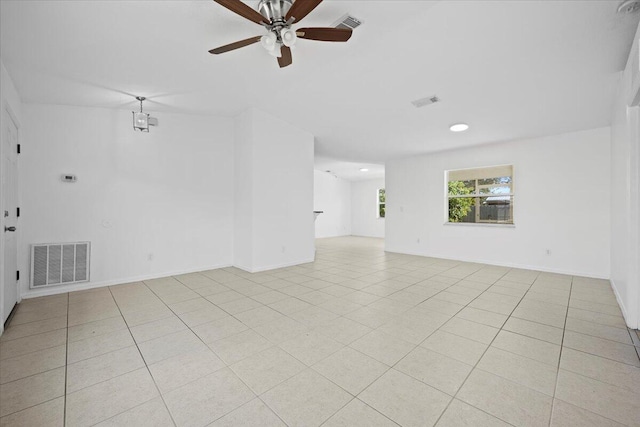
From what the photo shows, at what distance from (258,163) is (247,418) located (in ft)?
12.3

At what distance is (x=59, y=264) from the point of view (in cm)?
348

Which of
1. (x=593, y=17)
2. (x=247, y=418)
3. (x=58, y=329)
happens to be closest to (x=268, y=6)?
(x=593, y=17)

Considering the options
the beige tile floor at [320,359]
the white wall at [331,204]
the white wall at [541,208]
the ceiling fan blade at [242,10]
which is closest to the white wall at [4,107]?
the beige tile floor at [320,359]

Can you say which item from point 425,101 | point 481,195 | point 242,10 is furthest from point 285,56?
point 481,195

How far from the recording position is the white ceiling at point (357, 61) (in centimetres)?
211

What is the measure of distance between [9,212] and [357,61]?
13.1 feet

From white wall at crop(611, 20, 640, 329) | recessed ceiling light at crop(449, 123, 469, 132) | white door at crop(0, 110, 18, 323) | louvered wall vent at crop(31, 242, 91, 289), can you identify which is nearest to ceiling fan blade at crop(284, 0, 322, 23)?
white wall at crop(611, 20, 640, 329)

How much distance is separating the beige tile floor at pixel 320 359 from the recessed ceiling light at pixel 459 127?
2.62 m

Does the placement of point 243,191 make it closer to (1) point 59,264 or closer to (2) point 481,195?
(1) point 59,264

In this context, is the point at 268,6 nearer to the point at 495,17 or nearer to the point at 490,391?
the point at 495,17

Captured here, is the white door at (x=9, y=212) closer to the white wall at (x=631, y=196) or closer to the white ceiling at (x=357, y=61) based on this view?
the white ceiling at (x=357, y=61)

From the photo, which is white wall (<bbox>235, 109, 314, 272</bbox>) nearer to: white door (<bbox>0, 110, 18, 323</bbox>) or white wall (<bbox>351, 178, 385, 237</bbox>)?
white door (<bbox>0, 110, 18, 323</bbox>)

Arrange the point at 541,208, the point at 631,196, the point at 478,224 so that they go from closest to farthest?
the point at 631,196 < the point at 541,208 < the point at 478,224

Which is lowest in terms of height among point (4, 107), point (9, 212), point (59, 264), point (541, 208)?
point (59, 264)
